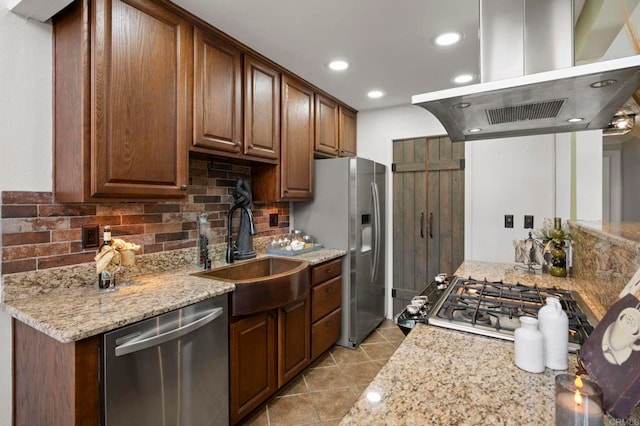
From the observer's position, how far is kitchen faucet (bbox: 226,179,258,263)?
239cm

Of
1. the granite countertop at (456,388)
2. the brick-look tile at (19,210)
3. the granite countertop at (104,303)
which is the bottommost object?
the granite countertop at (456,388)

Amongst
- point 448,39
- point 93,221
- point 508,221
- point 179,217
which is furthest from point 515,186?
point 93,221

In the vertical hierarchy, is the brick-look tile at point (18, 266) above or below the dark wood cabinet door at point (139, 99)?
below

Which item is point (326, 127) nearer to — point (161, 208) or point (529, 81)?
point (161, 208)

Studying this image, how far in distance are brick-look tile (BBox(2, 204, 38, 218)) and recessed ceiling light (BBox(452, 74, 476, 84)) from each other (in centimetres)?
301

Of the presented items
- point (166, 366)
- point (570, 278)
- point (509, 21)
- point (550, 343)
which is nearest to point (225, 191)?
point (166, 366)

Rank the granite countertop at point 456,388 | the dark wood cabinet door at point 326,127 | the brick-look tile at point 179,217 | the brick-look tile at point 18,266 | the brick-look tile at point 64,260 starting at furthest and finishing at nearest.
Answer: the dark wood cabinet door at point 326,127, the brick-look tile at point 179,217, the brick-look tile at point 64,260, the brick-look tile at point 18,266, the granite countertop at point 456,388

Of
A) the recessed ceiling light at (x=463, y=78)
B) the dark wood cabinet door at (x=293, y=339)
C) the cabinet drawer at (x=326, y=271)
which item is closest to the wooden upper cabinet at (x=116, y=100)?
the dark wood cabinet door at (x=293, y=339)

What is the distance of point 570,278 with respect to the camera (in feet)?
6.34

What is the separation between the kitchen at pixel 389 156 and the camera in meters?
1.45

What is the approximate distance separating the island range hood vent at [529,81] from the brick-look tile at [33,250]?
180 centimetres

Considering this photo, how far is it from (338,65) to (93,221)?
2.00 meters

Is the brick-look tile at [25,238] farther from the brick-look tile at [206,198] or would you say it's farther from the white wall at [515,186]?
the white wall at [515,186]

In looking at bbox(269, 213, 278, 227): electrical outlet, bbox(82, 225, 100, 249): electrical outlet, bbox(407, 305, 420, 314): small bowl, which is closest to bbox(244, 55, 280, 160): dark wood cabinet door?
bbox(269, 213, 278, 227): electrical outlet
